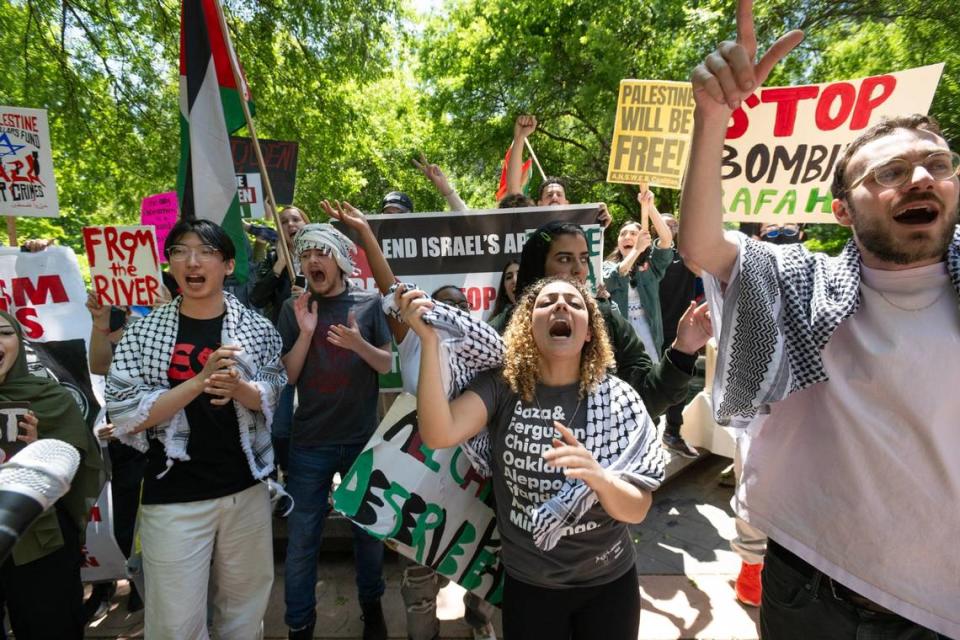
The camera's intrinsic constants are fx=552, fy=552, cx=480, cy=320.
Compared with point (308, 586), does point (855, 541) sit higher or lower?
higher

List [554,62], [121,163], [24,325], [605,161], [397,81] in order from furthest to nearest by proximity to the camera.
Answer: [397,81] → [605,161] → [554,62] → [121,163] → [24,325]

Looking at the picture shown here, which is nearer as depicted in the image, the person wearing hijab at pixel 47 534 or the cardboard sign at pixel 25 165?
the person wearing hijab at pixel 47 534

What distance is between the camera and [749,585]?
306 centimetres

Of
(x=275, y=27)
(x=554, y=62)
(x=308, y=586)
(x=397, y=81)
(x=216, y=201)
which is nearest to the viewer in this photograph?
(x=308, y=586)

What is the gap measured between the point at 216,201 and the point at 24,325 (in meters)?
1.47

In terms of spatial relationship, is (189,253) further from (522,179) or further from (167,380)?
(522,179)

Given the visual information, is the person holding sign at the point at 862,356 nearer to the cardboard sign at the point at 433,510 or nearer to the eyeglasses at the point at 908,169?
the eyeglasses at the point at 908,169

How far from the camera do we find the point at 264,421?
2.35 m

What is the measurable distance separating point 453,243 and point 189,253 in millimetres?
1658

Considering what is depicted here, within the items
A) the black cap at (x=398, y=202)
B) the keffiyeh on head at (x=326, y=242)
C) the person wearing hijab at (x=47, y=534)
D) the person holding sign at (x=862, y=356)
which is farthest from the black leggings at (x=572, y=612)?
the black cap at (x=398, y=202)

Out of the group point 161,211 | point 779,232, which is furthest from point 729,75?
point 161,211

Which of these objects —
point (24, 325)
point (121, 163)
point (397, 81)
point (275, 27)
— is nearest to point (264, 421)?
point (24, 325)

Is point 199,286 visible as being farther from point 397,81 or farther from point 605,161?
point 397,81

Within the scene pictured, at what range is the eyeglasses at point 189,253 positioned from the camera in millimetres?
2209
